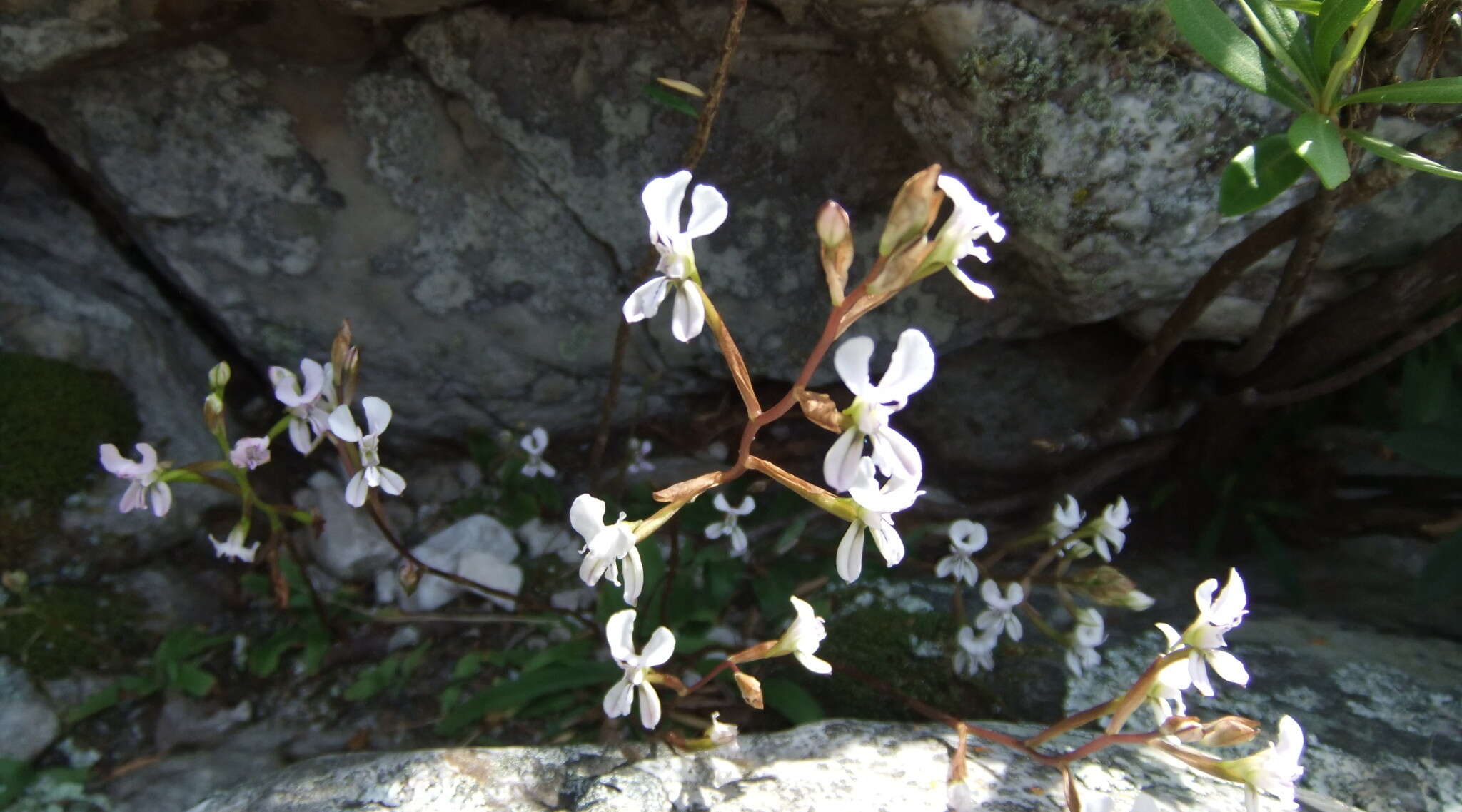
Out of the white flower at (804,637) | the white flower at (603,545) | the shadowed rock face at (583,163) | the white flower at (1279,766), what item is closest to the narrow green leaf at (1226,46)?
the shadowed rock face at (583,163)

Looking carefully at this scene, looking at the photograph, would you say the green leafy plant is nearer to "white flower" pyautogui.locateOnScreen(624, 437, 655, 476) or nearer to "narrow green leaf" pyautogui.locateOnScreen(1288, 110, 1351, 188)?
"narrow green leaf" pyautogui.locateOnScreen(1288, 110, 1351, 188)

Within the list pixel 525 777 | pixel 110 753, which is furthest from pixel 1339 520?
pixel 110 753

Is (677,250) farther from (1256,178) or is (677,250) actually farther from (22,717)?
(22,717)

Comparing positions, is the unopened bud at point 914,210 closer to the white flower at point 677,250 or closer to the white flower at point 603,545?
the white flower at point 677,250

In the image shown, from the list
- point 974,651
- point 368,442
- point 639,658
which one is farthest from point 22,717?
point 974,651

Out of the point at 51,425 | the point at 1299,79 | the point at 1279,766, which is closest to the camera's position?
the point at 1279,766

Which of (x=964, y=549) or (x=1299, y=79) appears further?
(x=964, y=549)

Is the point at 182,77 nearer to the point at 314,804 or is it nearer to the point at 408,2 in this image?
the point at 408,2
